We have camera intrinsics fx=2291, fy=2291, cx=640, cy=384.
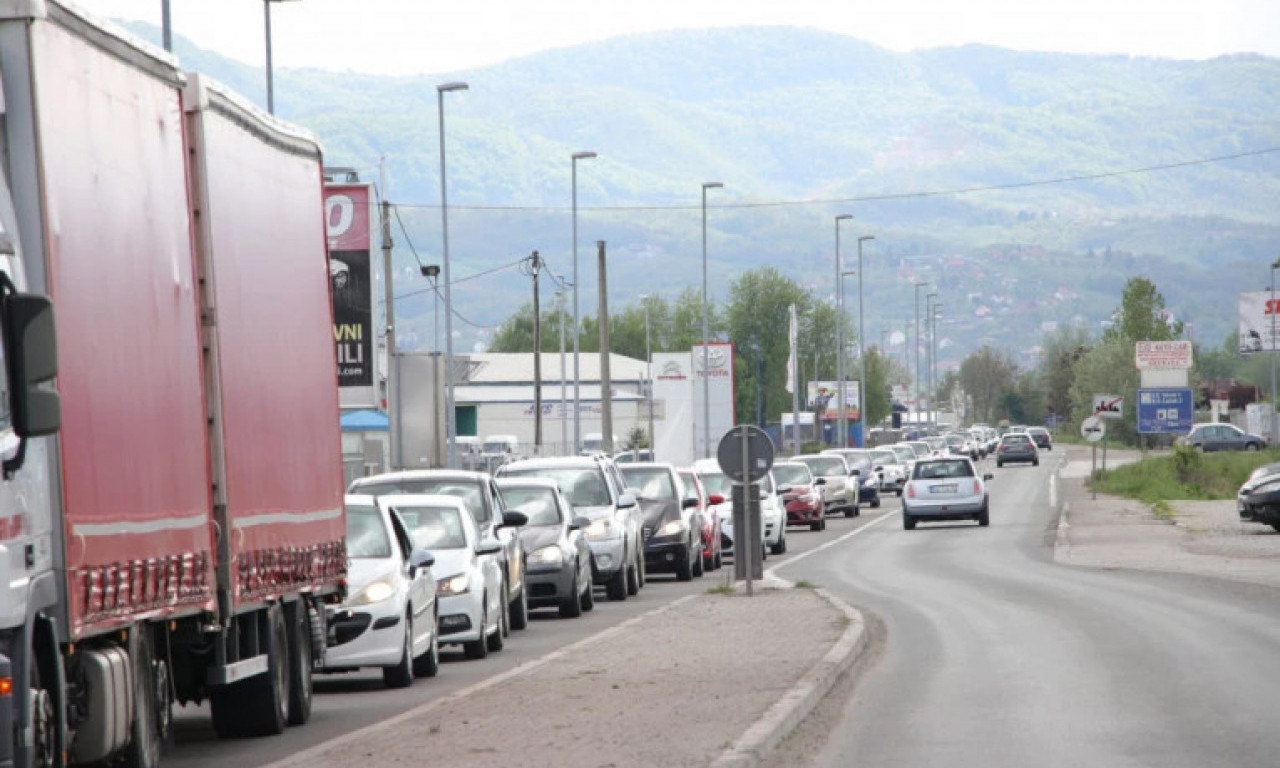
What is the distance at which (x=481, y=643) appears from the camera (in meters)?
21.0

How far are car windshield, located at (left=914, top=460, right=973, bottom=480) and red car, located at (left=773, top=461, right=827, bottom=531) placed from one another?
2.36 meters

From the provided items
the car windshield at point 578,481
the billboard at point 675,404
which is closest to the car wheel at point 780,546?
the car windshield at point 578,481

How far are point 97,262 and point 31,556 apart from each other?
1719 mm

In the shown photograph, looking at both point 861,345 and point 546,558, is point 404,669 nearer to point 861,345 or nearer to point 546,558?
point 546,558

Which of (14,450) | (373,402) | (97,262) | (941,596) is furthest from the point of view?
(373,402)

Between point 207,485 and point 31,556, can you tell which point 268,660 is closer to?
point 207,485

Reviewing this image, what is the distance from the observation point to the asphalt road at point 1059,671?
494 inches

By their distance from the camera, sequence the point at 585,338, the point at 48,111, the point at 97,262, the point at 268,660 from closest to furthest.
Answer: the point at 48,111, the point at 97,262, the point at 268,660, the point at 585,338

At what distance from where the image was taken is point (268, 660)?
46.0 ft

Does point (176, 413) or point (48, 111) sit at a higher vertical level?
point (48, 111)

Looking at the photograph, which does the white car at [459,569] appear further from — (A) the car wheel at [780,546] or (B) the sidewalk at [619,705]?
(A) the car wheel at [780,546]

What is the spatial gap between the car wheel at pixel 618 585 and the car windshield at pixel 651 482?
414 centimetres

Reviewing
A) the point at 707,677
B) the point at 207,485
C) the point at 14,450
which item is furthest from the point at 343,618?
the point at 14,450

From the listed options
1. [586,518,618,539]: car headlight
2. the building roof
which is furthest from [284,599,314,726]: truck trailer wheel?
the building roof
